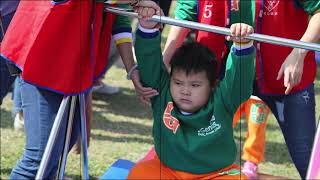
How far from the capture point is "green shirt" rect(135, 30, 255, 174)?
8.35 feet

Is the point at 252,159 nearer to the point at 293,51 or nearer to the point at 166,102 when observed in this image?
the point at 166,102

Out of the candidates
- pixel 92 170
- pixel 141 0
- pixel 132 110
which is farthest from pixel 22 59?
pixel 132 110

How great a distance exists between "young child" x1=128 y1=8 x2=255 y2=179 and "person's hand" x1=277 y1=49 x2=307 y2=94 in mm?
205

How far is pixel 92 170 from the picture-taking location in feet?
12.5

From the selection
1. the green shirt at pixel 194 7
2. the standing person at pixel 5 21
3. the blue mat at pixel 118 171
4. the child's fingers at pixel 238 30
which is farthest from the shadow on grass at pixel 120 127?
the child's fingers at pixel 238 30

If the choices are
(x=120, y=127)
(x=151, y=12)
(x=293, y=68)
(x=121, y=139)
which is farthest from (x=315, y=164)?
(x=120, y=127)

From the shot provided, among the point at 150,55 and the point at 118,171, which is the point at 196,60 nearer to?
the point at 150,55

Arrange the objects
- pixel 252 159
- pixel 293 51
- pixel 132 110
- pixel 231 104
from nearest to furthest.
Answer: pixel 293 51 → pixel 231 104 → pixel 252 159 → pixel 132 110

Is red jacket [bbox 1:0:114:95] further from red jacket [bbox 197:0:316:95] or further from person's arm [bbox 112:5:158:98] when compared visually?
red jacket [bbox 197:0:316:95]

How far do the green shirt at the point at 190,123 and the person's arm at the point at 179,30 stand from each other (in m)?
0.14

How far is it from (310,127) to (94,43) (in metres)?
0.91

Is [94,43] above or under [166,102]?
above

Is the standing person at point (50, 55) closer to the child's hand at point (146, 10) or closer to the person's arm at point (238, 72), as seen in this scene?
the child's hand at point (146, 10)

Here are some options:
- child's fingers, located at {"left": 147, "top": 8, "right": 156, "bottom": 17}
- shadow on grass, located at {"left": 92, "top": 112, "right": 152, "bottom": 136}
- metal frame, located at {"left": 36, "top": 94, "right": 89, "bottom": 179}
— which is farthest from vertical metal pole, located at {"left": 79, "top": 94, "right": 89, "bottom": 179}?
shadow on grass, located at {"left": 92, "top": 112, "right": 152, "bottom": 136}
